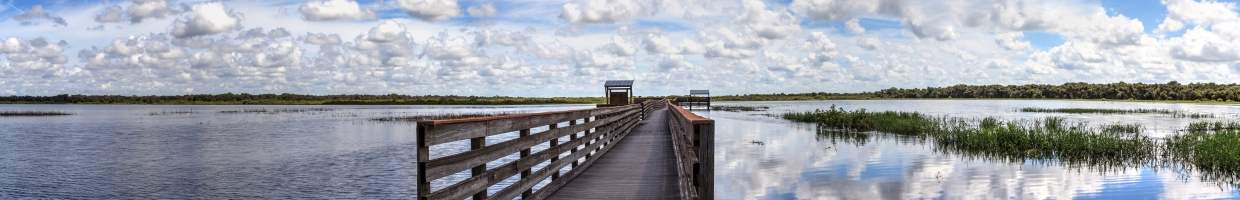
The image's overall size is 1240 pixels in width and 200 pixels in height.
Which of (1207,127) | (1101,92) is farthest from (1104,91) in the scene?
(1207,127)

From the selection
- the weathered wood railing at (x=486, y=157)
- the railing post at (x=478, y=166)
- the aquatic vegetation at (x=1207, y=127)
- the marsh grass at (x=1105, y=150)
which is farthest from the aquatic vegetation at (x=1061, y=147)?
the railing post at (x=478, y=166)

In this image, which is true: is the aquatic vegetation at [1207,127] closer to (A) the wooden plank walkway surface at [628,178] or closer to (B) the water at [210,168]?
(A) the wooden plank walkway surface at [628,178]

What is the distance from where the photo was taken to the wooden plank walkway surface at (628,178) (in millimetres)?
9008

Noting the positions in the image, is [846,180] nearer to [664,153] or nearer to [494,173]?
[664,153]

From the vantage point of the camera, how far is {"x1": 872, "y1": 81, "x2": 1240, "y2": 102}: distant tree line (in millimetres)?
103938

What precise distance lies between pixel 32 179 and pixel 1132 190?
19.1 meters

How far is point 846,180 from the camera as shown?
14109 millimetres

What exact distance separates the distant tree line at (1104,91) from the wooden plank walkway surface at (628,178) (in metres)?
103

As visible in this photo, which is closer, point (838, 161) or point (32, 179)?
point (32, 179)

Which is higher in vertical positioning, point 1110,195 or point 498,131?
point 498,131

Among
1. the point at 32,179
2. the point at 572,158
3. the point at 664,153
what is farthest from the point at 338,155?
the point at 572,158

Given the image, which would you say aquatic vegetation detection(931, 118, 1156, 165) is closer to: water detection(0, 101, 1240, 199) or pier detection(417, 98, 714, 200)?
water detection(0, 101, 1240, 199)

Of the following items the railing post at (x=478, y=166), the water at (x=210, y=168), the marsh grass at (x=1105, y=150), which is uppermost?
the railing post at (x=478, y=166)

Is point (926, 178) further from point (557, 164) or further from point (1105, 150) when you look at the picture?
point (557, 164)
